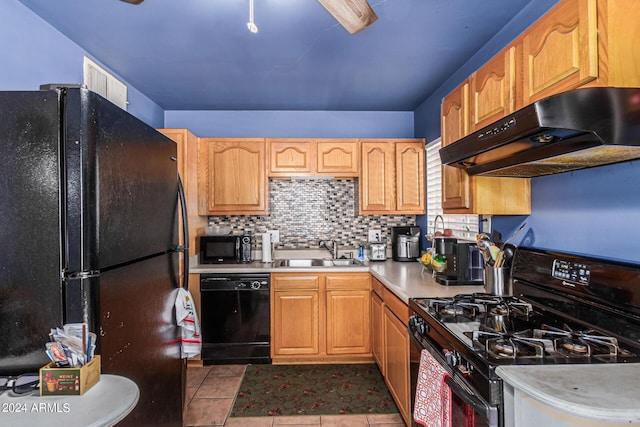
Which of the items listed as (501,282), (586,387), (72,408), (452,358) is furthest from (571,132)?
(72,408)

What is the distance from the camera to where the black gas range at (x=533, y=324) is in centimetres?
102

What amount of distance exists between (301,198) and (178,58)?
167 centimetres

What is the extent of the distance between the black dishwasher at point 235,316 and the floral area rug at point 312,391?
0.64 ft

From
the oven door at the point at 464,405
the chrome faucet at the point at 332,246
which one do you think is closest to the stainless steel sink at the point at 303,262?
the chrome faucet at the point at 332,246

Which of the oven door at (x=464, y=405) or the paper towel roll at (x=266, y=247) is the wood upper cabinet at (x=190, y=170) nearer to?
the paper towel roll at (x=266, y=247)

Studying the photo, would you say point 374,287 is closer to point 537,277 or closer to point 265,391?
point 265,391

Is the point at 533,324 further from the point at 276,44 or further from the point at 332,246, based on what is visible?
the point at 332,246

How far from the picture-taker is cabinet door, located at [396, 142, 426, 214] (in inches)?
127

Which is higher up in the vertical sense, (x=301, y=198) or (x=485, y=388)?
(x=301, y=198)

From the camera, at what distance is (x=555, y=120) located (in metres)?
0.98

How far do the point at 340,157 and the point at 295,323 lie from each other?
1602 millimetres

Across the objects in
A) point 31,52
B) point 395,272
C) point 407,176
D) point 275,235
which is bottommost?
point 395,272

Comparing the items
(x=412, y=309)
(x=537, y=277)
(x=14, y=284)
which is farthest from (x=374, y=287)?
(x=14, y=284)

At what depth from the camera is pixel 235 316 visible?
286 centimetres
